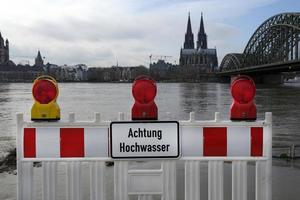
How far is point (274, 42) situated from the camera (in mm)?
115875

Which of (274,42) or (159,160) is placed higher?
(274,42)

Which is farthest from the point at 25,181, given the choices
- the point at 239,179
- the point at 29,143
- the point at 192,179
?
the point at 239,179

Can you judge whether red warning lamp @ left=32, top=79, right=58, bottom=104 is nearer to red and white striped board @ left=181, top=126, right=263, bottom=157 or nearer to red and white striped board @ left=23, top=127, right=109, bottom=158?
red and white striped board @ left=23, top=127, right=109, bottom=158

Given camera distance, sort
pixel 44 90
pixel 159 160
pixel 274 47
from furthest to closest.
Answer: pixel 274 47 < pixel 159 160 < pixel 44 90

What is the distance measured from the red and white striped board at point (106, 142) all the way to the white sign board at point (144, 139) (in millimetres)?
69

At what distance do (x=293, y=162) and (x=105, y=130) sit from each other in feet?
25.2

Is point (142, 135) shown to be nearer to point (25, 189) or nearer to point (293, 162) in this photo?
point (25, 189)

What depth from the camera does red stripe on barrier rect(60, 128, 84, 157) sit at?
11.1ft

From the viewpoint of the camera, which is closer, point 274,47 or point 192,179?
point 192,179

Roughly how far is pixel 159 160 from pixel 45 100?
99 centimetres

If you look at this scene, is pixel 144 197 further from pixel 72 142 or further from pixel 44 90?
pixel 44 90

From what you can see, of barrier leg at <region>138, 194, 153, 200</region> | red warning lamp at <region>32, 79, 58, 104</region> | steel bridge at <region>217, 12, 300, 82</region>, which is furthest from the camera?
steel bridge at <region>217, 12, 300, 82</region>

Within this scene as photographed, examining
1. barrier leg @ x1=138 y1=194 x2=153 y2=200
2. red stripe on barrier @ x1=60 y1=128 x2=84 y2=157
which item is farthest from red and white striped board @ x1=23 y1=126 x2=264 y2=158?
barrier leg @ x1=138 y1=194 x2=153 y2=200

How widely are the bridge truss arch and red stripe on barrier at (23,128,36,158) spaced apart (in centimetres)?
9394
